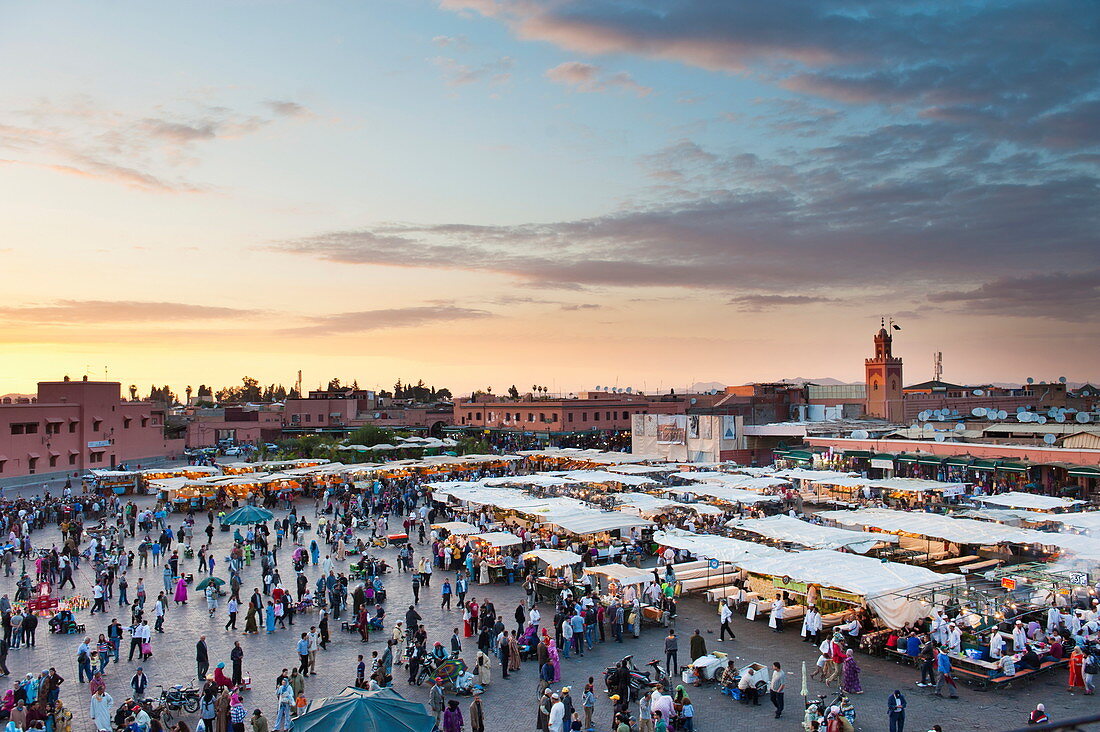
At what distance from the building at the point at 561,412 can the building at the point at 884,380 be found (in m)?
17.1

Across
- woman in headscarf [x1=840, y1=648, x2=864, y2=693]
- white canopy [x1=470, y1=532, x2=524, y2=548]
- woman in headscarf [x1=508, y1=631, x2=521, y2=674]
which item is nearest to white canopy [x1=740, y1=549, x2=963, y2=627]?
woman in headscarf [x1=840, y1=648, x2=864, y2=693]

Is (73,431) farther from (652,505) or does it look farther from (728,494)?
(728,494)

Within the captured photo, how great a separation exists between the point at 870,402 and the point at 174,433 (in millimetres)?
62273

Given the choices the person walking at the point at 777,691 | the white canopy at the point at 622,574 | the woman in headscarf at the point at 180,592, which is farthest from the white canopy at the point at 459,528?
the person walking at the point at 777,691

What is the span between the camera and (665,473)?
133ft

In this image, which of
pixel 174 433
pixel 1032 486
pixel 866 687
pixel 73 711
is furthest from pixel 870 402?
pixel 73 711

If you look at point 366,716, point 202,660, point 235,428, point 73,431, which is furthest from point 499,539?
point 235,428

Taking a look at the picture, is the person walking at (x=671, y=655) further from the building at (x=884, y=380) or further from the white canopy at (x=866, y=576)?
the building at (x=884, y=380)

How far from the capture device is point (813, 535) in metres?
21.1

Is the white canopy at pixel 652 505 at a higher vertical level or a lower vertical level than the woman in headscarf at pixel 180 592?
higher

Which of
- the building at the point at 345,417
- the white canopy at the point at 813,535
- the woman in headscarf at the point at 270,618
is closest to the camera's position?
the woman in headscarf at the point at 270,618

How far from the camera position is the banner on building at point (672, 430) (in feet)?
174

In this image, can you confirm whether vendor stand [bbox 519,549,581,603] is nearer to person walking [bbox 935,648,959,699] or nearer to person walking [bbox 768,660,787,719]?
person walking [bbox 768,660,787,719]

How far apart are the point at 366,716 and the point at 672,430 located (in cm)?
4491
